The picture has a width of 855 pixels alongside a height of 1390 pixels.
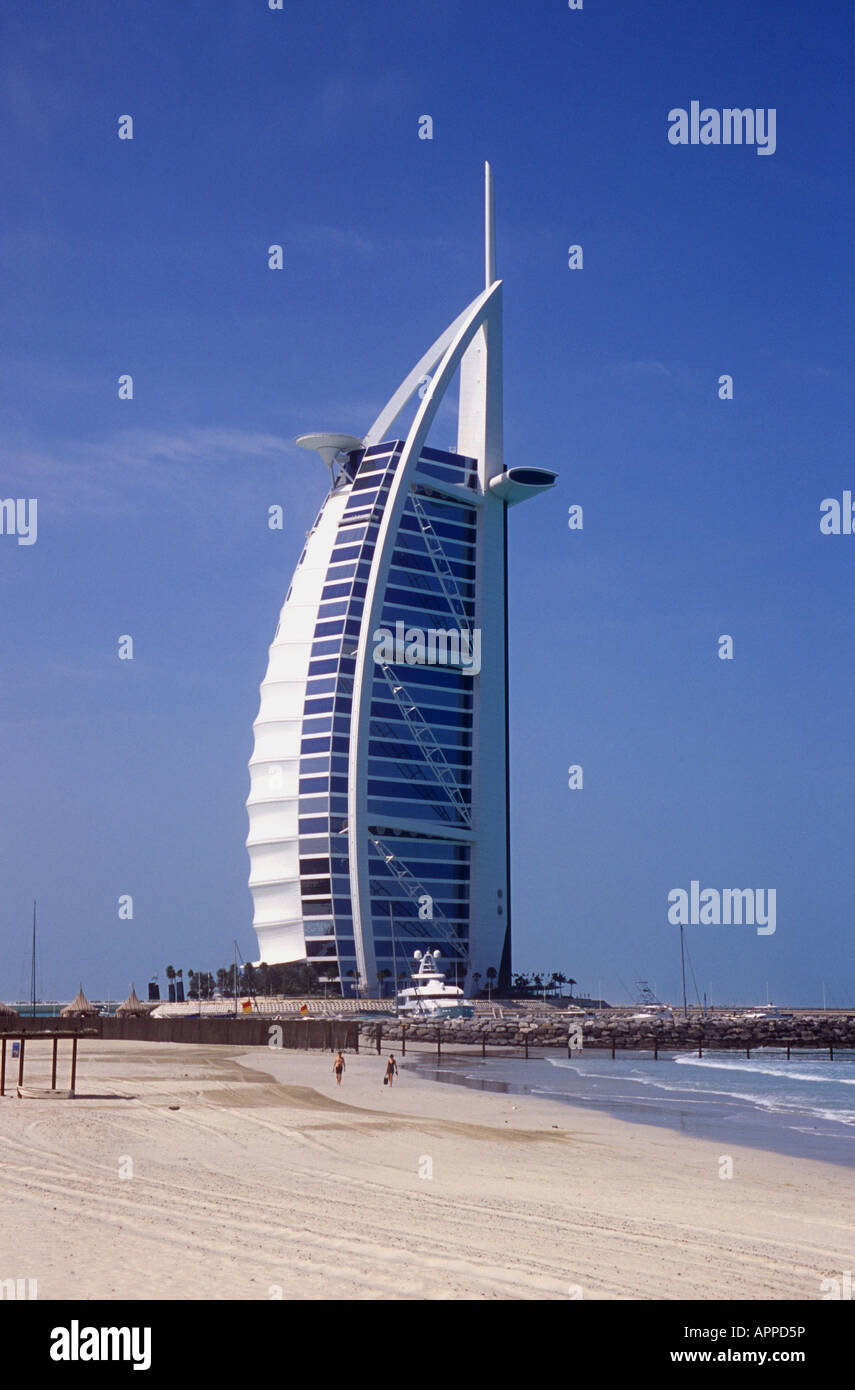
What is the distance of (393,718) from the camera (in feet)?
388

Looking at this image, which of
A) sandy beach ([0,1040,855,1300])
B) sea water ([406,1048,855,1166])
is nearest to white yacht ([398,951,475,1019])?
sea water ([406,1048,855,1166])

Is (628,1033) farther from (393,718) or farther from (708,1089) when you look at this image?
(393,718)

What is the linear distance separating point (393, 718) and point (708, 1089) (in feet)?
239

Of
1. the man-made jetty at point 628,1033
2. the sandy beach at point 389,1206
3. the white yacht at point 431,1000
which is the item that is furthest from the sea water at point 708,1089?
the white yacht at point 431,1000

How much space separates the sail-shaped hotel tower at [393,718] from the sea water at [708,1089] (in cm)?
4331

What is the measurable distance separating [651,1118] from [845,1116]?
23.5 ft

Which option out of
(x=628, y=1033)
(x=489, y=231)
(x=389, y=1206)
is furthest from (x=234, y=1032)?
(x=489, y=231)

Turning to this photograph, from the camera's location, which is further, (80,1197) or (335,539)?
(335,539)

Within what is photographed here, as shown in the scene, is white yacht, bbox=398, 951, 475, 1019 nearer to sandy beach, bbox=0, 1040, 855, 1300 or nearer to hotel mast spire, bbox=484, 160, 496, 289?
sandy beach, bbox=0, 1040, 855, 1300

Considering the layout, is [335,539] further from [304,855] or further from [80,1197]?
[80,1197]

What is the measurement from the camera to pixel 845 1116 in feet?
126

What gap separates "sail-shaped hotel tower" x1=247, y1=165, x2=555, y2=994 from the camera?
114 m
